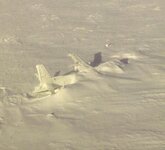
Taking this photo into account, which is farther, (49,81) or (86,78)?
(86,78)

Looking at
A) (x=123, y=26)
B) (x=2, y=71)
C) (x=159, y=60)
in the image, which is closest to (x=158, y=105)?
(x=159, y=60)

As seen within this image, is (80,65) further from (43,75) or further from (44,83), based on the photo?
(44,83)

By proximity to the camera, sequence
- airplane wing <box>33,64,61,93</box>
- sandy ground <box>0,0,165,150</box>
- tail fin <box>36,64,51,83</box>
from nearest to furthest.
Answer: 1. sandy ground <box>0,0,165,150</box>
2. airplane wing <box>33,64,61,93</box>
3. tail fin <box>36,64,51,83</box>

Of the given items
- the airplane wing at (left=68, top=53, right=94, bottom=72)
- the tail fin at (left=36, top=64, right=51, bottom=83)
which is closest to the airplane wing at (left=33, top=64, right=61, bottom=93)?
the tail fin at (left=36, top=64, right=51, bottom=83)

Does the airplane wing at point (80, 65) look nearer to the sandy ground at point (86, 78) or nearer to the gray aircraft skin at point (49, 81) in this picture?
the gray aircraft skin at point (49, 81)

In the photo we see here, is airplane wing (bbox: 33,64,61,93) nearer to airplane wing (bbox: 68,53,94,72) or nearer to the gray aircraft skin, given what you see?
the gray aircraft skin

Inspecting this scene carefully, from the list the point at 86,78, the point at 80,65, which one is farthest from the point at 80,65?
the point at 86,78

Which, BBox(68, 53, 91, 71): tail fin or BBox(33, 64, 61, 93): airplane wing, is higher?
BBox(68, 53, 91, 71): tail fin

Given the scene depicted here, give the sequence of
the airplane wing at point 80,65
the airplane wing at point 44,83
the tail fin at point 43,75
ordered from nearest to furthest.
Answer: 1. the airplane wing at point 44,83
2. the tail fin at point 43,75
3. the airplane wing at point 80,65

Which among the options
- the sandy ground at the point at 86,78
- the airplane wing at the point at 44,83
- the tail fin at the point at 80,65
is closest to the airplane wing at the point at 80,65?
the tail fin at the point at 80,65
